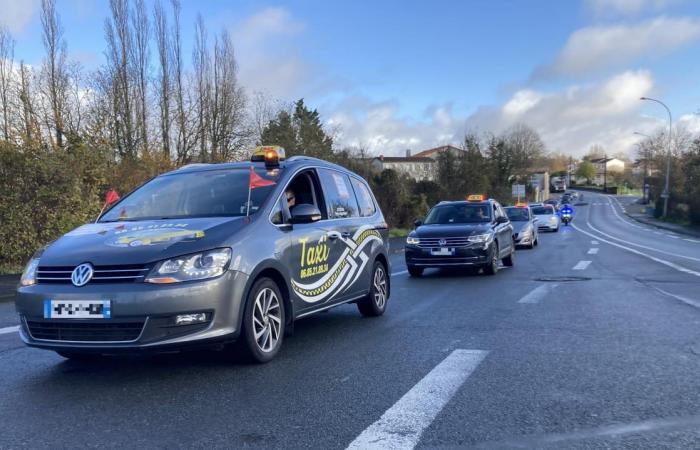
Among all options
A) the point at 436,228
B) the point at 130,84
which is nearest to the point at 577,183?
the point at 130,84

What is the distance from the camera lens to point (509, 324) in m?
7.43

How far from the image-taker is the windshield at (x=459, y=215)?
14250mm

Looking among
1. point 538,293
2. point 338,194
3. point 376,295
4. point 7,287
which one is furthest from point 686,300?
point 7,287

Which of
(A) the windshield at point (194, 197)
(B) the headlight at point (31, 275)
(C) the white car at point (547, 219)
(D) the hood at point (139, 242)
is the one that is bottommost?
(C) the white car at point (547, 219)

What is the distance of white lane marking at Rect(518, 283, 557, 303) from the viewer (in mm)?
9471

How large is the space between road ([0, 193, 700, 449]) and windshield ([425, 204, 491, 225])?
20.4ft

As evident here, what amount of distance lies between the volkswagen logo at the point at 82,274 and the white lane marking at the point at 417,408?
2.36 metres

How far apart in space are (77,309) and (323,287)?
2547 mm

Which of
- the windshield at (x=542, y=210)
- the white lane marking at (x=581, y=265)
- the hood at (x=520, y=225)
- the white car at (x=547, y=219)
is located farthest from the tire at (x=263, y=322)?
the windshield at (x=542, y=210)

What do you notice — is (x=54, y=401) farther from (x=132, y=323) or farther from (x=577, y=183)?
(x=577, y=183)

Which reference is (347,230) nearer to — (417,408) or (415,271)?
(417,408)

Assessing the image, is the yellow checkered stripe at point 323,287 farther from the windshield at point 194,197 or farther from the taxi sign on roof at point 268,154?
the taxi sign on roof at point 268,154

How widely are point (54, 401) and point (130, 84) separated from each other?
28407mm

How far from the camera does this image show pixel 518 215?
80.6 ft
